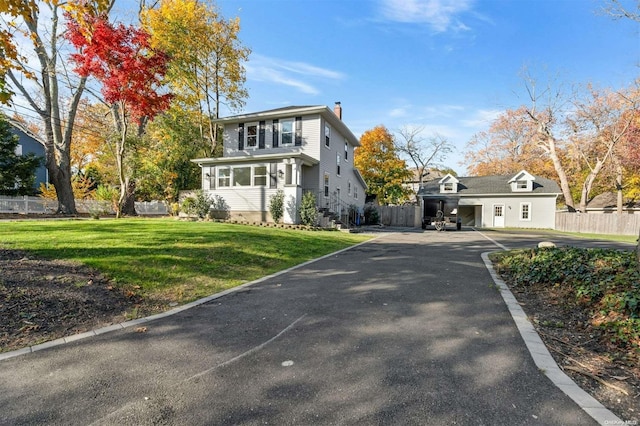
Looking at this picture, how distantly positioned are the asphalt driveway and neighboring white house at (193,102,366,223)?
1260 cm

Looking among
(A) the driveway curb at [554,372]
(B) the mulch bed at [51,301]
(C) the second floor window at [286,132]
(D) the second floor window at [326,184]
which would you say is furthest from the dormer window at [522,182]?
(B) the mulch bed at [51,301]

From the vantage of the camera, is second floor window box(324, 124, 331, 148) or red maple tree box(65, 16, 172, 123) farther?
second floor window box(324, 124, 331, 148)

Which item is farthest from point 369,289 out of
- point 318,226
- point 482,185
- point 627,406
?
point 482,185

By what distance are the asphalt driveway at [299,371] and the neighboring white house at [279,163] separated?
1260 cm

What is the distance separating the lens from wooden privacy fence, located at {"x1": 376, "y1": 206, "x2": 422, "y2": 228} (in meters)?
27.2

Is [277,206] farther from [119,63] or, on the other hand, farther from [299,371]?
[299,371]

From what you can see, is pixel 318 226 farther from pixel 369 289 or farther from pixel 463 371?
pixel 463 371

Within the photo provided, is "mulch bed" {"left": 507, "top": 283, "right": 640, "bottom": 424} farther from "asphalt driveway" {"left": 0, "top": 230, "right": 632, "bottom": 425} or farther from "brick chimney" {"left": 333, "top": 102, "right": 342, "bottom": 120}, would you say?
"brick chimney" {"left": 333, "top": 102, "right": 342, "bottom": 120}

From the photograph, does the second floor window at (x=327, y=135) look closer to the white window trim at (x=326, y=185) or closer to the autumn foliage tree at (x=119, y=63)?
the white window trim at (x=326, y=185)

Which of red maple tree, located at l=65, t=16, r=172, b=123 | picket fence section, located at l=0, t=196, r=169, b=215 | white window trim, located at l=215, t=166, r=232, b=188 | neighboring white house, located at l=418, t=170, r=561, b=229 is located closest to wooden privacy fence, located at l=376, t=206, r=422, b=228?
neighboring white house, located at l=418, t=170, r=561, b=229

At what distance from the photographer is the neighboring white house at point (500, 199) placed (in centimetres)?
2689

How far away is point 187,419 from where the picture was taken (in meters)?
2.20

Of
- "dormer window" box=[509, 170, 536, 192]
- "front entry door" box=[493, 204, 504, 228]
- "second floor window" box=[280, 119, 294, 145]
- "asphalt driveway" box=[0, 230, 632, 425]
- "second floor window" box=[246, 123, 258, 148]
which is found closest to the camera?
"asphalt driveway" box=[0, 230, 632, 425]

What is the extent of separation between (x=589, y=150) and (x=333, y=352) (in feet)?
118
